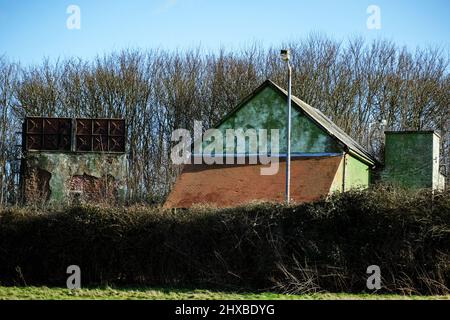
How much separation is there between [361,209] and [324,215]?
94 cm

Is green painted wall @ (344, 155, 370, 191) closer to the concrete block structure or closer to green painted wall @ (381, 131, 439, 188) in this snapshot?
green painted wall @ (381, 131, 439, 188)

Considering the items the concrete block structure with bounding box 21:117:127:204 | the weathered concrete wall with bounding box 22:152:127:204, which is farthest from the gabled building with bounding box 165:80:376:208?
the weathered concrete wall with bounding box 22:152:127:204

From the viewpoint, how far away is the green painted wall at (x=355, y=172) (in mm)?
24961

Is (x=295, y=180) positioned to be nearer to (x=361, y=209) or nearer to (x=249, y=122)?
(x=249, y=122)

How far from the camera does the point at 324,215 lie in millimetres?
15711

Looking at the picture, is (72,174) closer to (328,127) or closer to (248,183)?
(248,183)

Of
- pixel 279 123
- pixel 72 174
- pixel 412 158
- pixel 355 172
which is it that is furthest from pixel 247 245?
pixel 72 174

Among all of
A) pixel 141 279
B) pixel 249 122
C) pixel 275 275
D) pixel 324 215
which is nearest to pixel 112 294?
pixel 141 279

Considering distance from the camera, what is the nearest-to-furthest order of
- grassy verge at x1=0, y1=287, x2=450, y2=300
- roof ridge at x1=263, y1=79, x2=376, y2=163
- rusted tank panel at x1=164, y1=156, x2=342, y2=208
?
1. grassy verge at x1=0, y1=287, x2=450, y2=300
2. rusted tank panel at x1=164, y1=156, x2=342, y2=208
3. roof ridge at x1=263, y1=79, x2=376, y2=163

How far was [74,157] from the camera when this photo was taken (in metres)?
35.0

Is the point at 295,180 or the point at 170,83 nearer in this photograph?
the point at 295,180

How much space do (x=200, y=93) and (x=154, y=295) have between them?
26483 millimetres

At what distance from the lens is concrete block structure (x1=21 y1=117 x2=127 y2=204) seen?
112 feet

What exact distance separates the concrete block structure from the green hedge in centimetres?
1591
